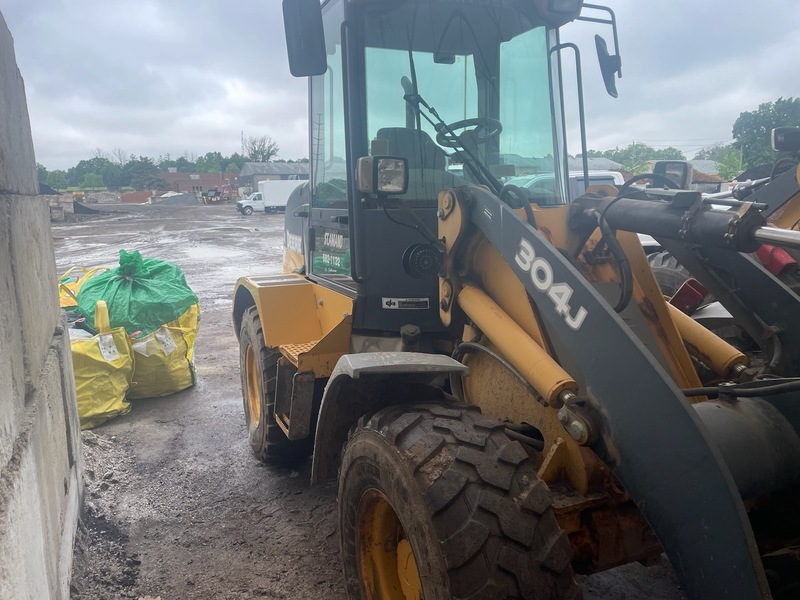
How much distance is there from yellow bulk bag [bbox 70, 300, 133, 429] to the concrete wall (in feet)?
4.00

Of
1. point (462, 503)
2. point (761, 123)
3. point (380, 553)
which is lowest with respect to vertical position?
point (380, 553)

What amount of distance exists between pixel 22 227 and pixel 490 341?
2.13 meters

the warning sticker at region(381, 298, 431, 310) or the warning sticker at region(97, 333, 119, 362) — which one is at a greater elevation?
the warning sticker at region(381, 298, 431, 310)

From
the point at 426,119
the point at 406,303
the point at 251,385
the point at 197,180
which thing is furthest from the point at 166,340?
the point at 197,180

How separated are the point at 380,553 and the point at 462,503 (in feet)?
2.42

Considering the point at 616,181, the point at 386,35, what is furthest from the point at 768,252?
the point at 616,181

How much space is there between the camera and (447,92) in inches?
125

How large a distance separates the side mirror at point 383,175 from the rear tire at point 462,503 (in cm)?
93

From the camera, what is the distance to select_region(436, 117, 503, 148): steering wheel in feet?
10.2

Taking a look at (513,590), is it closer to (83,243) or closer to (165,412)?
(165,412)

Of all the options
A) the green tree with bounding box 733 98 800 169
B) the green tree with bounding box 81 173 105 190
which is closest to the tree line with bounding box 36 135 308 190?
the green tree with bounding box 81 173 105 190

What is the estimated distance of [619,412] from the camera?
1.98 meters

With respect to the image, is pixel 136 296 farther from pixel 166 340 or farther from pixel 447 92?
pixel 447 92

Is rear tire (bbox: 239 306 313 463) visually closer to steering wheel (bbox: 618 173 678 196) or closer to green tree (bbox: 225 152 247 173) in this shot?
steering wheel (bbox: 618 173 678 196)
